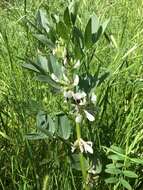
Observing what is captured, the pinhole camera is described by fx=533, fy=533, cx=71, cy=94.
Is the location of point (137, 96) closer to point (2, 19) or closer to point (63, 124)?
point (63, 124)

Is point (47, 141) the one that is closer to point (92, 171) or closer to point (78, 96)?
point (92, 171)

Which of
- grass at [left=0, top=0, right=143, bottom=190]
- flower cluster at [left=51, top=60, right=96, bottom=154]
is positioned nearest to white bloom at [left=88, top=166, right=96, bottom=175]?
grass at [left=0, top=0, right=143, bottom=190]

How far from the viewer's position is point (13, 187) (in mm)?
1354

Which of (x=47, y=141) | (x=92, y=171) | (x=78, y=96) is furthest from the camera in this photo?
(x=47, y=141)

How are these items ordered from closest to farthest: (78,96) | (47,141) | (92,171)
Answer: (78,96)
(92,171)
(47,141)

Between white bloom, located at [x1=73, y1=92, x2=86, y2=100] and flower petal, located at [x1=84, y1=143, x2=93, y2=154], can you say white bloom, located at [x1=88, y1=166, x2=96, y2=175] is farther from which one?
white bloom, located at [x1=73, y1=92, x2=86, y2=100]

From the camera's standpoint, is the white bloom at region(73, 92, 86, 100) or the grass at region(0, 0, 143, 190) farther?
the grass at region(0, 0, 143, 190)

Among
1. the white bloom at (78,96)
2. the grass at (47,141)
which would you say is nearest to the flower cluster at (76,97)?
the white bloom at (78,96)

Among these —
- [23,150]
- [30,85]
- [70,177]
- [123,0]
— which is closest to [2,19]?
[123,0]

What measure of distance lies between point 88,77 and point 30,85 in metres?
0.47

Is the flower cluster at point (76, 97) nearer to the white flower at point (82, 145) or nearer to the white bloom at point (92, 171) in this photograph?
the white flower at point (82, 145)

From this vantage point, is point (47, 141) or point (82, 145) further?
point (47, 141)

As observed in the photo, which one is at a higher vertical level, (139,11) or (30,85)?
(139,11)

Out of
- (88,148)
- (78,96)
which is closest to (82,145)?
(88,148)
